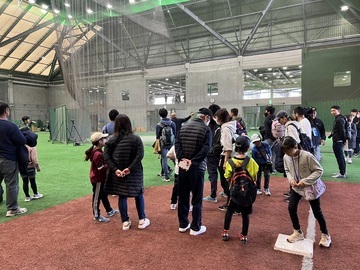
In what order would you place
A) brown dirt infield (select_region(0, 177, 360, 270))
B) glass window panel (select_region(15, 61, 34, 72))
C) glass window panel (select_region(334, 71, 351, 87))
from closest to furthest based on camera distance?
brown dirt infield (select_region(0, 177, 360, 270)) → glass window panel (select_region(334, 71, 351, 87)) → glass window panel (select_region(15, 61, 34, 72))

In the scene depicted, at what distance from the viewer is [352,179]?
638 centimetres

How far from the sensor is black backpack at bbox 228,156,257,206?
3.02 meters

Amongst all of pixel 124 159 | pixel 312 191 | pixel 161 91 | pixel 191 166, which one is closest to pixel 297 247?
pixel 312 191

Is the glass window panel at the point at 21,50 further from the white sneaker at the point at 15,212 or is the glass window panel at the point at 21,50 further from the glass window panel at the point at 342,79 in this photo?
the glass window panel at the point at 342,79

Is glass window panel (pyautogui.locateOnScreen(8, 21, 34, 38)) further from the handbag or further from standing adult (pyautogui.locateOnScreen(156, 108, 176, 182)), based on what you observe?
the handbag

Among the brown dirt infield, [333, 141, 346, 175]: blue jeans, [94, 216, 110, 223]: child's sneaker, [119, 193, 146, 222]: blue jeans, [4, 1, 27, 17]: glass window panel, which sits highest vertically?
[4, 1, 27, 17]: glass window panel

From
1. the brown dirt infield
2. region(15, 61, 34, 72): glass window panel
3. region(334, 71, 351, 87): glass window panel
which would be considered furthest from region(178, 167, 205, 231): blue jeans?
region(15, 61, 34, 72): glass window panel

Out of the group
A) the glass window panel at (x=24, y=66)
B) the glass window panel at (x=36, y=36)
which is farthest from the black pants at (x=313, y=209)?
the glass window panel at (x=24, y=66)

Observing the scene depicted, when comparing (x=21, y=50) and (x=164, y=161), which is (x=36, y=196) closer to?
(x=164, y=161)

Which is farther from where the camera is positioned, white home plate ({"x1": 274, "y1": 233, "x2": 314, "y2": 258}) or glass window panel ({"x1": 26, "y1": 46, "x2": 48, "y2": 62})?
glass window panel ({"x1": 26, "y1": 46, "x2": 48, "y2": 62})

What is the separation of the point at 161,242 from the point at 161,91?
640 inches

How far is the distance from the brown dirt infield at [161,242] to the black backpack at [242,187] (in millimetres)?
581

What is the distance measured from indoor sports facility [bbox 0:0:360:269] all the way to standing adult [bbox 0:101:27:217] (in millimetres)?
375

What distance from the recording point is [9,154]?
4137mm
